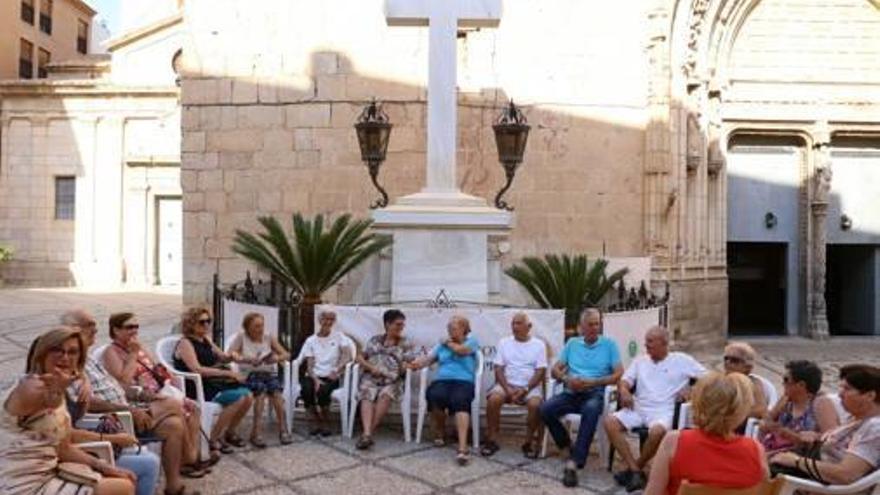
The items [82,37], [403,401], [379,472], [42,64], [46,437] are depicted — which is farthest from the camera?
[82,37]

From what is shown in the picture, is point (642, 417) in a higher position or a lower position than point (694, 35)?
lower

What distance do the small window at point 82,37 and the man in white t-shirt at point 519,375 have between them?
110 ft

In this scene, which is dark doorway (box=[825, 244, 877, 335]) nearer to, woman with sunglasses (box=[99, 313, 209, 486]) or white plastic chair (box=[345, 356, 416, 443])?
white plastic chair (box=[345, 356, 416, 443])

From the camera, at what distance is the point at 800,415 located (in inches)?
159

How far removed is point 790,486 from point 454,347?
8.87 feet

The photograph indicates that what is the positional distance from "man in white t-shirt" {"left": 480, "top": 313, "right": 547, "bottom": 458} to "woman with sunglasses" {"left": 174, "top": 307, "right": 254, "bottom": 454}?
1719mm

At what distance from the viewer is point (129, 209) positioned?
79.0ft

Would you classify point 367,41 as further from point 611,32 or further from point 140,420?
point 140,420

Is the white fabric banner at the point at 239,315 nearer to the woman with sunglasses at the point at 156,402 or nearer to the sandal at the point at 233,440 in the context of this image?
the sandal at the point at 233,440

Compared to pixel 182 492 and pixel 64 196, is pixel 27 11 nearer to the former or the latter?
pixel 64 196

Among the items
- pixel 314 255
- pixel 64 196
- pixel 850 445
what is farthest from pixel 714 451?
pixel 64 196

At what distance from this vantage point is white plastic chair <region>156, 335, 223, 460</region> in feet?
16.9

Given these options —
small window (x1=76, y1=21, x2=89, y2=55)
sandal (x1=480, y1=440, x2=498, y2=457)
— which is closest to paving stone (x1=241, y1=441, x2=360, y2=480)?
sandal (x1=480, y1=440, x2=498, y2=457)

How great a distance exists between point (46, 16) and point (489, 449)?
1260 inches
